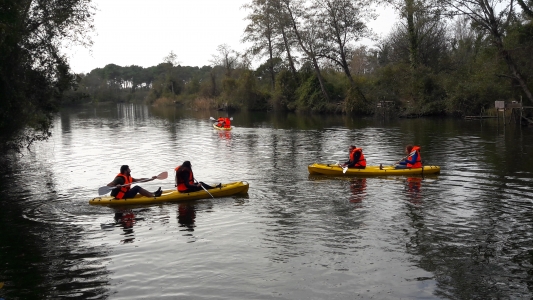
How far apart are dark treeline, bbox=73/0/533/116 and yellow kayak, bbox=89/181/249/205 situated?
11.2 meters

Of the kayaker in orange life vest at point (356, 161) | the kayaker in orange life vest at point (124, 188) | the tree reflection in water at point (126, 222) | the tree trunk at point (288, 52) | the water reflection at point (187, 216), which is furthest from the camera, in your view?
the tree trunk at point (288, 52)

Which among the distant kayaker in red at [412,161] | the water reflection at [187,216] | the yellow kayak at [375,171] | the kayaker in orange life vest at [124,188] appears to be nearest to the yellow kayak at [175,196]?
the kayaker in orange life vest at [124,188]

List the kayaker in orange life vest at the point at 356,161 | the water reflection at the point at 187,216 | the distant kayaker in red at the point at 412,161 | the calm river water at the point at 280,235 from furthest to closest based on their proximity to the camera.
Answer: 1. the kayaker in orange life vest at the point at 356,161
2. the distant kayaker in red at the point at 412,161
3. the water reflection at the point at 187,216
4. the calm river water at the point at 280,235

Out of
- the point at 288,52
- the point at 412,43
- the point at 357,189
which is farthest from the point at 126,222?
the point at 288,52

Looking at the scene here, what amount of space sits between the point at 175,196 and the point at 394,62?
1554 inches

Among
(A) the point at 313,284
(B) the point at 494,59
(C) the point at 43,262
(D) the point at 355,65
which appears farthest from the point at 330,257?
(D) the point at 355,65

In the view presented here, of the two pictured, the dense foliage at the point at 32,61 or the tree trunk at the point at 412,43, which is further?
the tree trunk at the point at 412,43

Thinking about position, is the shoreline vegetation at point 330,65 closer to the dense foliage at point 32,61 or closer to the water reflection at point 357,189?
the dense foliage at point 32,61

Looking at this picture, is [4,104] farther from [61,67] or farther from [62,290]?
[62,290]

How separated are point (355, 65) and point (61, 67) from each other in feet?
201

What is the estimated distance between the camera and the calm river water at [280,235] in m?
7.79

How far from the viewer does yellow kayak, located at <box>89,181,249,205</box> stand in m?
13.0

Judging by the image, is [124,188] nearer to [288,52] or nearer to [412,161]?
[412,161]

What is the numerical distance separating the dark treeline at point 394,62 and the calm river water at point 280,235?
10.4 meters
